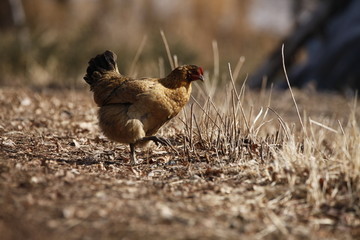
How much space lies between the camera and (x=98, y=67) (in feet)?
15.7

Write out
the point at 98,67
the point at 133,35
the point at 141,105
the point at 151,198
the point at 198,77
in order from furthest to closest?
1. the point at 133,35
2. the point at 98,67
3. the point at 198,77
4. the point at 141,105
5. the point at 151,198

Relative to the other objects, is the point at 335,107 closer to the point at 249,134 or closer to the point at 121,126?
the point at 249,134

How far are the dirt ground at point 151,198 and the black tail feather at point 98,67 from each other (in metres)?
0.69

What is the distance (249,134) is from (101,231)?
2046mm

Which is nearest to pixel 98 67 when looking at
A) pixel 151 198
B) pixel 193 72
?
pixel 193 72

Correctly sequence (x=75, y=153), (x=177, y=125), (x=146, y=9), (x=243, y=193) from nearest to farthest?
1. (x=243, y=193)
2. (x=75, y=153)
3. (x=177, y=125)
4. (x=146, y=9)

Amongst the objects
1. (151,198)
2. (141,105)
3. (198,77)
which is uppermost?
(198,77)

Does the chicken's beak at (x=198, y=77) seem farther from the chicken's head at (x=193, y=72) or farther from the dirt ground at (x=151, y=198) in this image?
the dirt ground at (x=151, y=198)

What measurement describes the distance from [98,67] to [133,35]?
514 inches

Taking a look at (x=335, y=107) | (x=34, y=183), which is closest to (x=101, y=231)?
(x=34, y=183)

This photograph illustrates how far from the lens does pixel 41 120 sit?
18.8 ft

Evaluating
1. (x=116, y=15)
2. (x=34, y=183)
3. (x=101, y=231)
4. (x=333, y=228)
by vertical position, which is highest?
(x=116, y=15)

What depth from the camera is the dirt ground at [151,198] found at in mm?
2633

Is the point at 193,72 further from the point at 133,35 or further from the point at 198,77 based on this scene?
the point at 133,35
